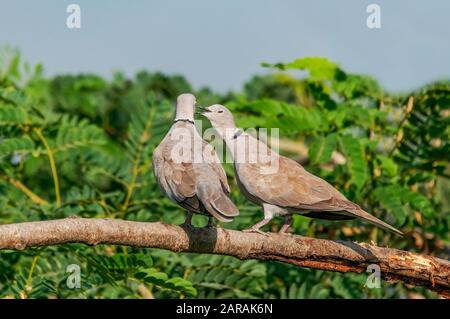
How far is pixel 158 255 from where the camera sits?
8.20 meters

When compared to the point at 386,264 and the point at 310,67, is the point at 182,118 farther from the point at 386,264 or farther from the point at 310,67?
the point at 310,67

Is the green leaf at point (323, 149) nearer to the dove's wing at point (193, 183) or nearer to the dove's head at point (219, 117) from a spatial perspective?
the dove's head at point (219, 117)

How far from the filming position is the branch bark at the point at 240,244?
5.45 meters

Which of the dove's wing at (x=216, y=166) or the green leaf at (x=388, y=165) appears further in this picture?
the green leaf at (x=388, y=165)

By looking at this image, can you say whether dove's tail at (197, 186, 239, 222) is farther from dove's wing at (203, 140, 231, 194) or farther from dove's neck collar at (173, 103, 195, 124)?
dove's neck collar at (173, 103, 195, 124)

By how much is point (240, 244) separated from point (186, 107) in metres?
1.09

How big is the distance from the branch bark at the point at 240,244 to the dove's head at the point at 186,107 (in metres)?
0.95

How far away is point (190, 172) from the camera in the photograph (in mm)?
6258

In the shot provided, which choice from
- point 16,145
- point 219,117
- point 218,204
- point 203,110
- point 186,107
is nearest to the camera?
point 218,204

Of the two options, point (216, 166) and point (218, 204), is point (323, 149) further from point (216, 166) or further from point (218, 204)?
point (218, 204)

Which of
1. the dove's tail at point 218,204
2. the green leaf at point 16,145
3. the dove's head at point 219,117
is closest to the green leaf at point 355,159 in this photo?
the dove's head at point 219,117

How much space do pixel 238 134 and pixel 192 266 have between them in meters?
1.70

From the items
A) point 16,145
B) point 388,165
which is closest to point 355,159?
point 388,165
